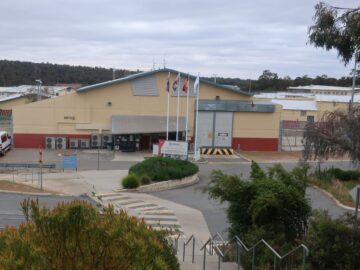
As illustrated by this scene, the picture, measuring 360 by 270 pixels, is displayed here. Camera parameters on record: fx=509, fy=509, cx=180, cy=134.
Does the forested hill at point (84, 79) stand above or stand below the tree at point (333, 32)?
above

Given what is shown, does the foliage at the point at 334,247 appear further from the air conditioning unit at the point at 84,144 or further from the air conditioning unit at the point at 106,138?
the air conditioning unit at the point at 84,144

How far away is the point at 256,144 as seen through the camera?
50281 millimetres

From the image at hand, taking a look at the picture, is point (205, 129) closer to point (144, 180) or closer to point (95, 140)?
point (95, 140)

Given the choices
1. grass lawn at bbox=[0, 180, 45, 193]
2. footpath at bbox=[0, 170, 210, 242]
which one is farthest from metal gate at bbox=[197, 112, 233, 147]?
grass lawn at bbox=[0, 180, 45, 193]

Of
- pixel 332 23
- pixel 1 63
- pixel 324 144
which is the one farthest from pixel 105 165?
pixel 1 63

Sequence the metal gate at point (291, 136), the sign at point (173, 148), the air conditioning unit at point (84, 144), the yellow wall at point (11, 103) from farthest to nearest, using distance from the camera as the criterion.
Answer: the yellow wall at point (11, 103), the metal gate at point (291, 136), the air conditioning unit at point (84, 144), the sign at point (173, 148)

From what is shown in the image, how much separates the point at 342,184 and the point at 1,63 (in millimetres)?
190074

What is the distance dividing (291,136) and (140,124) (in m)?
20.5

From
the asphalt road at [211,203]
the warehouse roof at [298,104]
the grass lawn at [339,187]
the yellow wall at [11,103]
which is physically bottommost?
the asphalt road at [211,203]

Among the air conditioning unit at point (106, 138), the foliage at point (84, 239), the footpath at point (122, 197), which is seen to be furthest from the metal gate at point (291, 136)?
the foliage at point (84, 239)

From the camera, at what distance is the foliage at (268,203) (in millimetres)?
13836

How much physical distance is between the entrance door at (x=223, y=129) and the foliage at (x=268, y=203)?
3283cm

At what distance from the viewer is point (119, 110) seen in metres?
48.3

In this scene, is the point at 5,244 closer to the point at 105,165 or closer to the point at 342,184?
the point at 342,184
